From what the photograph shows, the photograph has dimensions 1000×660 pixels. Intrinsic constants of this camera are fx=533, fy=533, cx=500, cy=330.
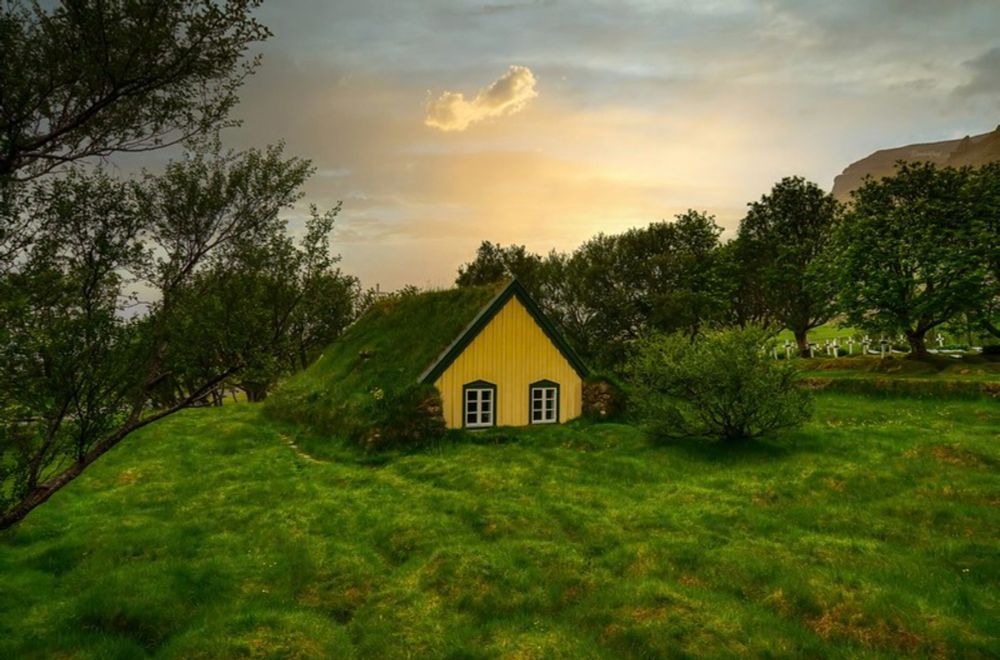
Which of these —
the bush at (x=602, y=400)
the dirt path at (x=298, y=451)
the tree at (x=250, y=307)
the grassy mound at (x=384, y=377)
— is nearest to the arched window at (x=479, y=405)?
the grassy mound at (x=384, y=377)

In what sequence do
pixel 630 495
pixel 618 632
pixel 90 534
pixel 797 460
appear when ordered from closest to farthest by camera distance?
pixel 618 632 → pixel 90 534 → pixel 630 495 → pixel 797 460

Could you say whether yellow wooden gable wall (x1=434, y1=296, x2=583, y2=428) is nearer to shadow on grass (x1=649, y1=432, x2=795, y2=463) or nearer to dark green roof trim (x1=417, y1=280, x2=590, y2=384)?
dark green roof trim (x1=417, y1=280, x2=590, y2=384)

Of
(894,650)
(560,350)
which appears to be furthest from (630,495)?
(560,350)

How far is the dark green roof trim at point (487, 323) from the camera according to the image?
2433 cm

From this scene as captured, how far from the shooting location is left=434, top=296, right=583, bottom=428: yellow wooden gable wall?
24.8m

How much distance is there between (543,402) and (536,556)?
14.5m

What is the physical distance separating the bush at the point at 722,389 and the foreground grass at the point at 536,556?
1.07 metres

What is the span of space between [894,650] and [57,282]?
14856mm

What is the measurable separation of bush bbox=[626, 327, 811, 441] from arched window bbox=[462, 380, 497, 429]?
670cm

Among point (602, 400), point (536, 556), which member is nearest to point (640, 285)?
point (602, 400)

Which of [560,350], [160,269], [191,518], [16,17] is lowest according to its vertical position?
[191,518]

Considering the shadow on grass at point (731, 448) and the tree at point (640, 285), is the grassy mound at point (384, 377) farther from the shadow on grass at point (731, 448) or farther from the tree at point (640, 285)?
the tree at point (640, 285)

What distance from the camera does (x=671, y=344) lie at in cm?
2262

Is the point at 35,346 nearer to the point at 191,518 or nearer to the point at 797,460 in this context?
the point at 191,518
